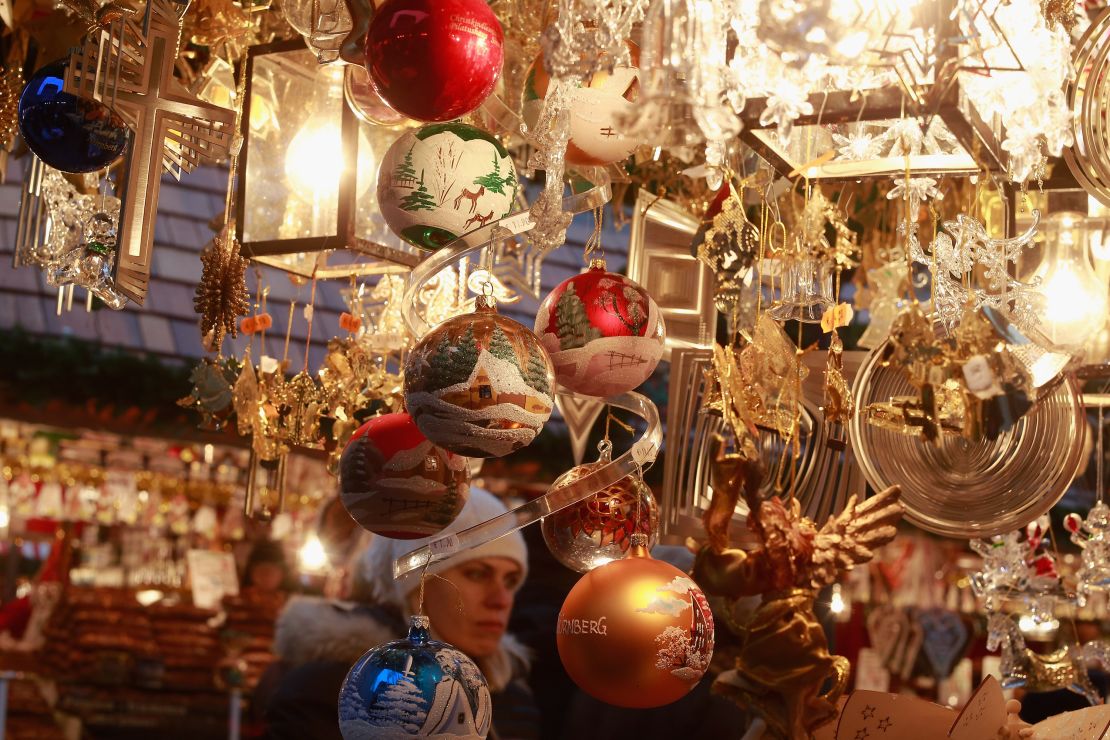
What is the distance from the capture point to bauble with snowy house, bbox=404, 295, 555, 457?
1611 millimetres

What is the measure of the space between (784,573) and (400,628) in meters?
1.84

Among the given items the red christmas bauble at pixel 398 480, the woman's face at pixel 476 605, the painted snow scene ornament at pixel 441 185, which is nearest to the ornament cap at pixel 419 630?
the red christmas bauble at pixel 398 480

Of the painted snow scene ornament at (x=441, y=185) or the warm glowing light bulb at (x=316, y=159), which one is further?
the warm glowing light bulb at (x=316, y=159)

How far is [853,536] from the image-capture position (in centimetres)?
188

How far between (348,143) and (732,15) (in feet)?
3.07

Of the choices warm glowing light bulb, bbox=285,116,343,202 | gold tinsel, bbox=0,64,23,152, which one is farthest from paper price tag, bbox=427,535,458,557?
gold tinsel, bbox=0,64,23,152

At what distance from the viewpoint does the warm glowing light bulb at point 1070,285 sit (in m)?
2.28

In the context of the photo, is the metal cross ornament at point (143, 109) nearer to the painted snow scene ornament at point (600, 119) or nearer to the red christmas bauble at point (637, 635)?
the painted snow scene ornament at point (600, 119)

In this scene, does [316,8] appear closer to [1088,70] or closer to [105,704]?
[1088,70]

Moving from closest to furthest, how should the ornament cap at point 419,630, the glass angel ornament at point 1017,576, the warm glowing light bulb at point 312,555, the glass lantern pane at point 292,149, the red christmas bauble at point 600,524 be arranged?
the ornament cap at point 419,630
the red christmas bauble at point 600,524
the glass lantern pane at point 292,149
the glass angel ornament at point 1017,576
the warm glowing light bulb at point 312,555

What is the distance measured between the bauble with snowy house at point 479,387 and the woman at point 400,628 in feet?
4.88

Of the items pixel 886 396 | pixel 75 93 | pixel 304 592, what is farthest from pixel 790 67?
pixel 304 592

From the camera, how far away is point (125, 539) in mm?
7199

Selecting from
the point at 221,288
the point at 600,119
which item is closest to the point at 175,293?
the point at 221,288
